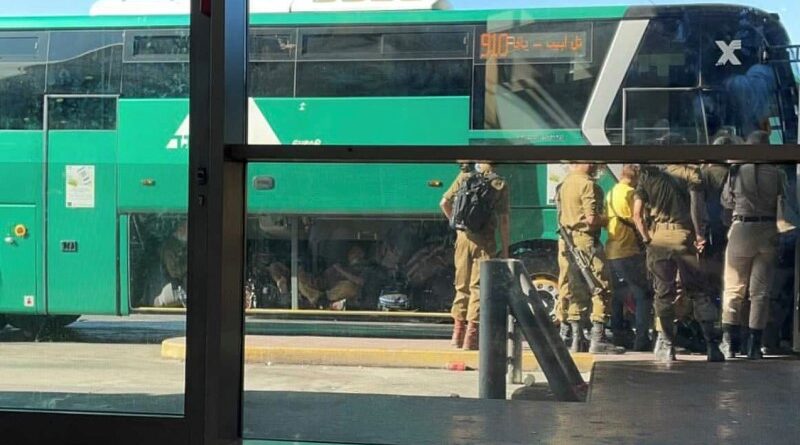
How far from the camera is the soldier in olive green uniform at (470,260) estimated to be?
12.4ft

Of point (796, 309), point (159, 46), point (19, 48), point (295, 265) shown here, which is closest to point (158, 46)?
point (159, 46)

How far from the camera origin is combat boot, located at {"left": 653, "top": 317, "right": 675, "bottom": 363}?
3992mm

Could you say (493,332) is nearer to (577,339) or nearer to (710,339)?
(577,339)

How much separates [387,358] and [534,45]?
5.45 ft

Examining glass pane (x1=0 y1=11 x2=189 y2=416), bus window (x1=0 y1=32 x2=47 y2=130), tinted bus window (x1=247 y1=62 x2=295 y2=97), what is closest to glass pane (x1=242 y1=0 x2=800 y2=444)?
tinted bus window (x1=247 y1=62 x2=295 y2=97)

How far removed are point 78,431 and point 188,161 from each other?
1209 millimetres

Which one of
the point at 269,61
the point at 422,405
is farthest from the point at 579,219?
the point at 269,61

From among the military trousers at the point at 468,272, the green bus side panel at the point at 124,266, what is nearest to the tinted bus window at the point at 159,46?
the green bus side panel at the point at 124,266

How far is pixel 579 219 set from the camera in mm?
3982

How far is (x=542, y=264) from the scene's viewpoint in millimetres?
3973

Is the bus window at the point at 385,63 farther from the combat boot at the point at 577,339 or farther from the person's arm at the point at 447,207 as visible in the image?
the combat boot at the point at 577,339

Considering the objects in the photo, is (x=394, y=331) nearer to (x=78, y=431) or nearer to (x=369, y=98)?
(x=369, y=98)

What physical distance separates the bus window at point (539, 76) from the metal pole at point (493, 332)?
0.73 meters

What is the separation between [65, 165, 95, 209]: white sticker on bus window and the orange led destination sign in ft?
6.13
